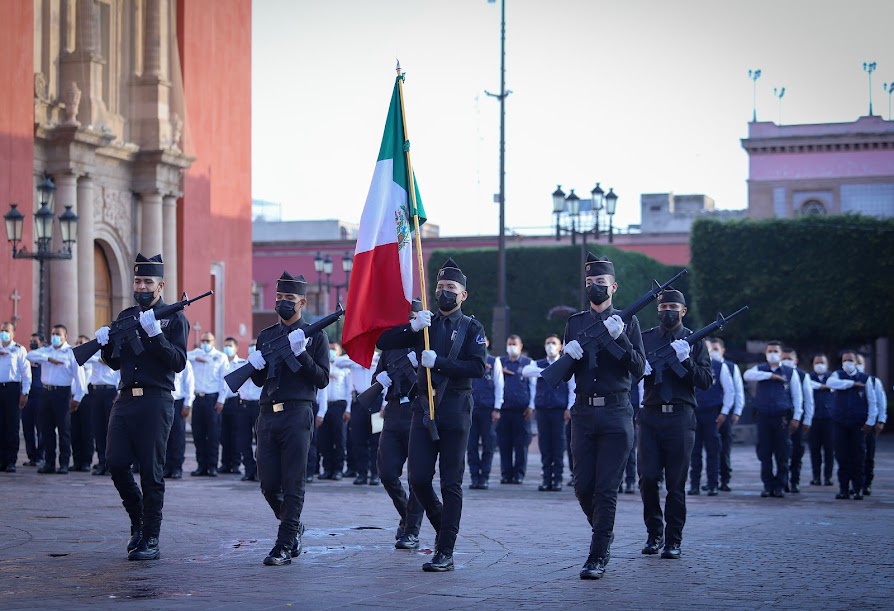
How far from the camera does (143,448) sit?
9.76 m

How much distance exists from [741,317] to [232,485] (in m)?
27.4

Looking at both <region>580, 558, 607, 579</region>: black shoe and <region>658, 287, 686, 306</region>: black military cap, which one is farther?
<region>658, 287, 686, 306</region>: black military cap

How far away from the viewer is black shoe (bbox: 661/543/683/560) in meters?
10.1

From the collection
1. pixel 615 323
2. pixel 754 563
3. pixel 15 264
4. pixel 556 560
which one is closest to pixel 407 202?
pixel 615 323

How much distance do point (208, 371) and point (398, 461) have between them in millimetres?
9397

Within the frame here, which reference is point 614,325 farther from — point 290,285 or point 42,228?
point 42,228

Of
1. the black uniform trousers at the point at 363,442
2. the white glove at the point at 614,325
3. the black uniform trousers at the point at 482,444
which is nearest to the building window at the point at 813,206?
the black uniform trousers at the point at 482,444

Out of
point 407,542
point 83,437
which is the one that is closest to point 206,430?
point 83,437

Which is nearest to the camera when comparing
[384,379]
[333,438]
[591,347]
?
[591,347]

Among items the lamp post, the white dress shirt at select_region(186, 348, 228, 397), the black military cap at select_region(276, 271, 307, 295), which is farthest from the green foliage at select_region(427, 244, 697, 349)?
the black military cap at select_region(276, 271, 307, 295)

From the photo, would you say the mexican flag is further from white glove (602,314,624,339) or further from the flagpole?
white glove (602,314,624,339)

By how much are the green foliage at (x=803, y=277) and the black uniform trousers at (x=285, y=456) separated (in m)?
32.9

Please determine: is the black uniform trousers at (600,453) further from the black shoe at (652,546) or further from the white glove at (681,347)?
the black shoe at (652,546)

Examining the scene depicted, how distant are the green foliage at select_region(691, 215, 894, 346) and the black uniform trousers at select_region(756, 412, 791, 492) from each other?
23958 mm
